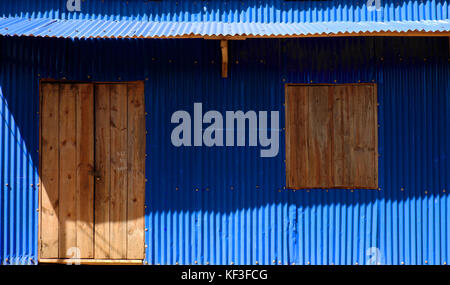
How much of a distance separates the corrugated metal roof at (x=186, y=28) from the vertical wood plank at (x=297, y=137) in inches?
33.9

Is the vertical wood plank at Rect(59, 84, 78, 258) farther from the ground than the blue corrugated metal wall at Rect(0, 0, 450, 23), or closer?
closer

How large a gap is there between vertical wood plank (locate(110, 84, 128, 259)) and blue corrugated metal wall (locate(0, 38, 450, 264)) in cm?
32

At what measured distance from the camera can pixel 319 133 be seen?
4910 millimetres

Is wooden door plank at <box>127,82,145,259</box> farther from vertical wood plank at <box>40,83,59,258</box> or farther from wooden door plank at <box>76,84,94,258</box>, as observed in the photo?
vertical wood plank at <box>40,83,59,258</box>

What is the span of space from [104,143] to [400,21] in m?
4.49

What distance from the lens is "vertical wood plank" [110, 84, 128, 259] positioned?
496cm

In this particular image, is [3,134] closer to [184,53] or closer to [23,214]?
[23,214]

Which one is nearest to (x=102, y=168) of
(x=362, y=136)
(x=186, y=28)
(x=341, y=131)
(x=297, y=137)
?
(x=186, y=28)

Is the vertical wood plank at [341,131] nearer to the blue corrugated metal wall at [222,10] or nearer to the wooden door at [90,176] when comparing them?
the blue corrugated metal wall at [222,10]

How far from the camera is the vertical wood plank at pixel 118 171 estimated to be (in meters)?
4.96

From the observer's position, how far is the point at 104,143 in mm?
4984

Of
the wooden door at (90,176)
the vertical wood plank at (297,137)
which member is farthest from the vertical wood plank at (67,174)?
the vertical wood plank at (297,137)

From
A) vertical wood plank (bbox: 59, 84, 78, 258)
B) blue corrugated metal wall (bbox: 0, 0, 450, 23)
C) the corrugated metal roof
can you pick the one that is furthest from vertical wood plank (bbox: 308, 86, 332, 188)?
vertical wood plank (bbox: 59, 84, 78, 258)

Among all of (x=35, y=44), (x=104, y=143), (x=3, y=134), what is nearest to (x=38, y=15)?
(x=35, y=44)
